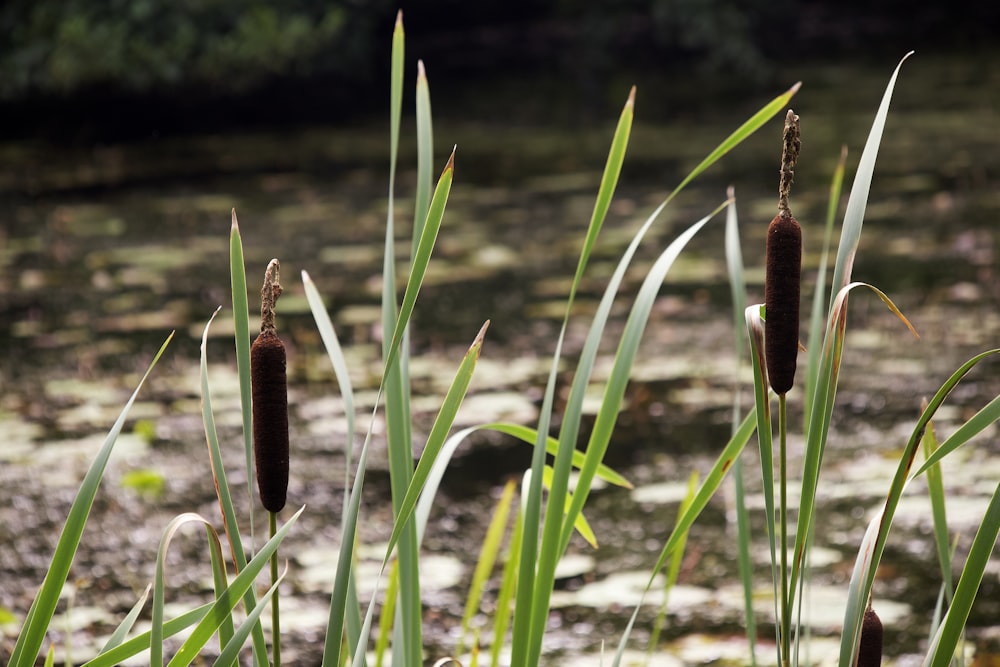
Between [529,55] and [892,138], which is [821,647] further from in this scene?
[529,55]

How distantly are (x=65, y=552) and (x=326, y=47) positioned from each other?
9326mm

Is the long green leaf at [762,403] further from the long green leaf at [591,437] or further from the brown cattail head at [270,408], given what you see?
the brown cattail head at [270,408]

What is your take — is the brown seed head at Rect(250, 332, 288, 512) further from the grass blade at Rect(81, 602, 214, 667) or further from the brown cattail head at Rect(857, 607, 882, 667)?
the brown cattail head at Rect(857, 607, 882, 667)

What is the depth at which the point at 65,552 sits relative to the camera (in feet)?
2.25

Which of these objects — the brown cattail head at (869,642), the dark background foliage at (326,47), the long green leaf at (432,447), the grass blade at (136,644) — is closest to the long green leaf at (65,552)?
the grass blade at (136,644)

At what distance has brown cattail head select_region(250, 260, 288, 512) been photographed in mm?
653

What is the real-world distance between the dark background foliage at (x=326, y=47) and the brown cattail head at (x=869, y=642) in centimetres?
808

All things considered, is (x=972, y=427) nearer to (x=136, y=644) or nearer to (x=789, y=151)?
(x=789, y=151)

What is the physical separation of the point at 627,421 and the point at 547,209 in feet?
8.81

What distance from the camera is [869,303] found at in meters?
3.61

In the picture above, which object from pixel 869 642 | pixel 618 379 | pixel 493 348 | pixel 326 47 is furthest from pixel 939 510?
pixel 326 47

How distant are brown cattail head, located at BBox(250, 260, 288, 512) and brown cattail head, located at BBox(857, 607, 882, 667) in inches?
13.3

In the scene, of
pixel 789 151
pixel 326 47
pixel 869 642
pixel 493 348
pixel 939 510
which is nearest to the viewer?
pixel 789 151

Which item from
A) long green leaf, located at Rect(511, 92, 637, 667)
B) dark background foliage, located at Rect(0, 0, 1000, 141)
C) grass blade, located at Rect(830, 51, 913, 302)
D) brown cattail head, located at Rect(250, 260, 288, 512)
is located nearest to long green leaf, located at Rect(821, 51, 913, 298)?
grass blade, located at Rect(830, 51, 913, 302)
